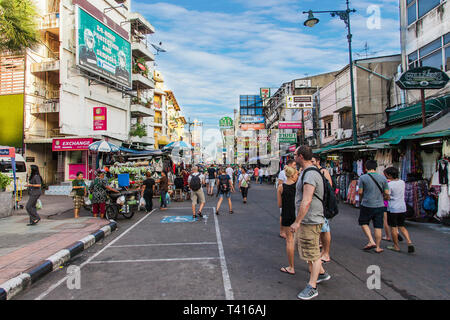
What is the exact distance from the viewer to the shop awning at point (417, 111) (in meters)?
12.7

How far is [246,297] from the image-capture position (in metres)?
3.85

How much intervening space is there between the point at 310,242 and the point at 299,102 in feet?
63.0

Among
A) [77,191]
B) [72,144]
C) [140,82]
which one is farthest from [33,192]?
[140,82]

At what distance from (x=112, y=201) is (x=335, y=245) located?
7.69 meters

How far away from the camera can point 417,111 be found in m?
13.5

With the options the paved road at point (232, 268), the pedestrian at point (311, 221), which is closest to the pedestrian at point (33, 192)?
the paved road at point (232, 268)

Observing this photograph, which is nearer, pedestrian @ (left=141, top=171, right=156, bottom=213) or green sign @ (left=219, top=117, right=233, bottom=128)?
pedestrian @ (left=141, top=171, right=156, bottom=213)

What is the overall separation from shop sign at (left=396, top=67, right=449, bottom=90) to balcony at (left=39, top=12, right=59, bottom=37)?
22735 mm

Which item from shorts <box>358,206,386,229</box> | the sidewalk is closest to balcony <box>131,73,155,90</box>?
the sidewalk

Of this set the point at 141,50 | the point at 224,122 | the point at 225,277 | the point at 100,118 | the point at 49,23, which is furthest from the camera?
the point at 224,122

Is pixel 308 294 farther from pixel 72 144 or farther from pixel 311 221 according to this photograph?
pixel 72 144

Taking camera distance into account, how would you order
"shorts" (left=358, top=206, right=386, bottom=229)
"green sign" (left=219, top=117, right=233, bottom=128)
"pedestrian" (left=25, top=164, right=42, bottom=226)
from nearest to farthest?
"shorts" (left=358, top=206, right=386, bottom=229) → "pedestrian" (left=25, top=164, right=42, bottom=226) → "green sign" (left=219, top=117, right=233, bottom=128)

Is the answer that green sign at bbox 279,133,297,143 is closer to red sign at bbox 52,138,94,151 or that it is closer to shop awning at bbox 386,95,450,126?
shop awning at bbox 386,95,450,126

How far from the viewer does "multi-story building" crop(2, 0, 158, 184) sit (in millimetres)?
A: 20422
